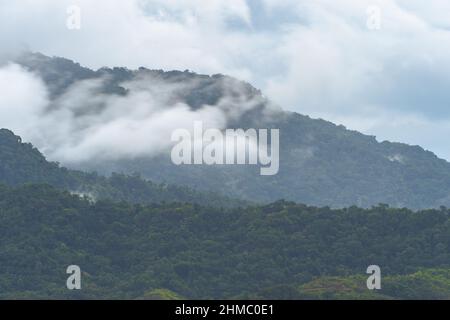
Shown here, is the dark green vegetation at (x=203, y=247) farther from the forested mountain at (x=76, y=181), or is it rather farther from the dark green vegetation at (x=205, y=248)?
the forested mountain at (x=76, y=181)

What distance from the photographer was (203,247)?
136 m

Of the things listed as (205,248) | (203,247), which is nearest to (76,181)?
(203,247)

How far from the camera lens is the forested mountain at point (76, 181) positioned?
174m

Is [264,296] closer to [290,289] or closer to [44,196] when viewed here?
[290,289]

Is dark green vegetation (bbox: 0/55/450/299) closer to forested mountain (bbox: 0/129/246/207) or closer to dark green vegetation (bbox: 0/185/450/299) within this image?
dark green vegetation (bbox: 0/185/450/299)

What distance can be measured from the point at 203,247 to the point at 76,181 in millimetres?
47328

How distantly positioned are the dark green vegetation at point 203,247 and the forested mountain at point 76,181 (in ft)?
91.2

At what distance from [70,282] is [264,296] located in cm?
2348

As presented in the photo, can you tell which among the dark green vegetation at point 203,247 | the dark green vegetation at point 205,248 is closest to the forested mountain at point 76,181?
the dark green vegetation at point 203,247

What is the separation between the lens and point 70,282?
403 feet

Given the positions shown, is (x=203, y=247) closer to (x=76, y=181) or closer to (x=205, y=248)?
(x=205, y=248)

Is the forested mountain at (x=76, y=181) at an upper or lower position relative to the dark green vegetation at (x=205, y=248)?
upper

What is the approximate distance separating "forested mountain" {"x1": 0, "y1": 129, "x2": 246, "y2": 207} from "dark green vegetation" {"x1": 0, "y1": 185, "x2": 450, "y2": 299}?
2781 cm
